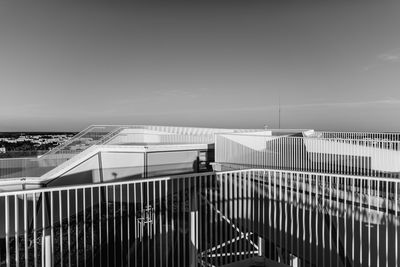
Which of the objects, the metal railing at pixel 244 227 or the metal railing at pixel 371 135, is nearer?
the metal railing at pixel 244 227

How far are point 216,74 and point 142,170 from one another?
37.0ft

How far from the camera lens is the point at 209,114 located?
2784cm

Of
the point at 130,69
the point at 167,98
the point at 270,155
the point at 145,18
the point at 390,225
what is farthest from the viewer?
the point at 167,98

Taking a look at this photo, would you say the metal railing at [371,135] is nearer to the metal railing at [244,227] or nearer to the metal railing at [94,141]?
the metal railing at [94,141]

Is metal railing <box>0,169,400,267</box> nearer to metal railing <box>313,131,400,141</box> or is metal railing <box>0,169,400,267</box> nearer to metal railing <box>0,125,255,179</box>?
metal railing <box>0,125,255,179</box>

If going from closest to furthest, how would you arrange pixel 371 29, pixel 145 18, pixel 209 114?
pixel 371 29 → pixel 145 18 → pixel 209 114

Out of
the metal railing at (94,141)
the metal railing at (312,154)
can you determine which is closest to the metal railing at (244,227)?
the metal railing at (312,154)

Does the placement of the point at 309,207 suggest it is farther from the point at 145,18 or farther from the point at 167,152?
the point at 145,18

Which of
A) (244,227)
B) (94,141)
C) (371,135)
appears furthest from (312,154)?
(94,141)

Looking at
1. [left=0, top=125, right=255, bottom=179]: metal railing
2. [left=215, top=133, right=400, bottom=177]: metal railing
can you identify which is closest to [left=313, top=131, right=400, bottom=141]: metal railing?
[left=215, top=133, right=400, bottom=177]: metal railing

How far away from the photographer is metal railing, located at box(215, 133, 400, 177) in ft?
27.5

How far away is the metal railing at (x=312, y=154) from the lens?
8.38 m

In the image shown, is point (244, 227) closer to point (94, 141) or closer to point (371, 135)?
point (371, 135)

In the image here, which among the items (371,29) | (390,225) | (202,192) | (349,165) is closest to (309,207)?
(390,225)
